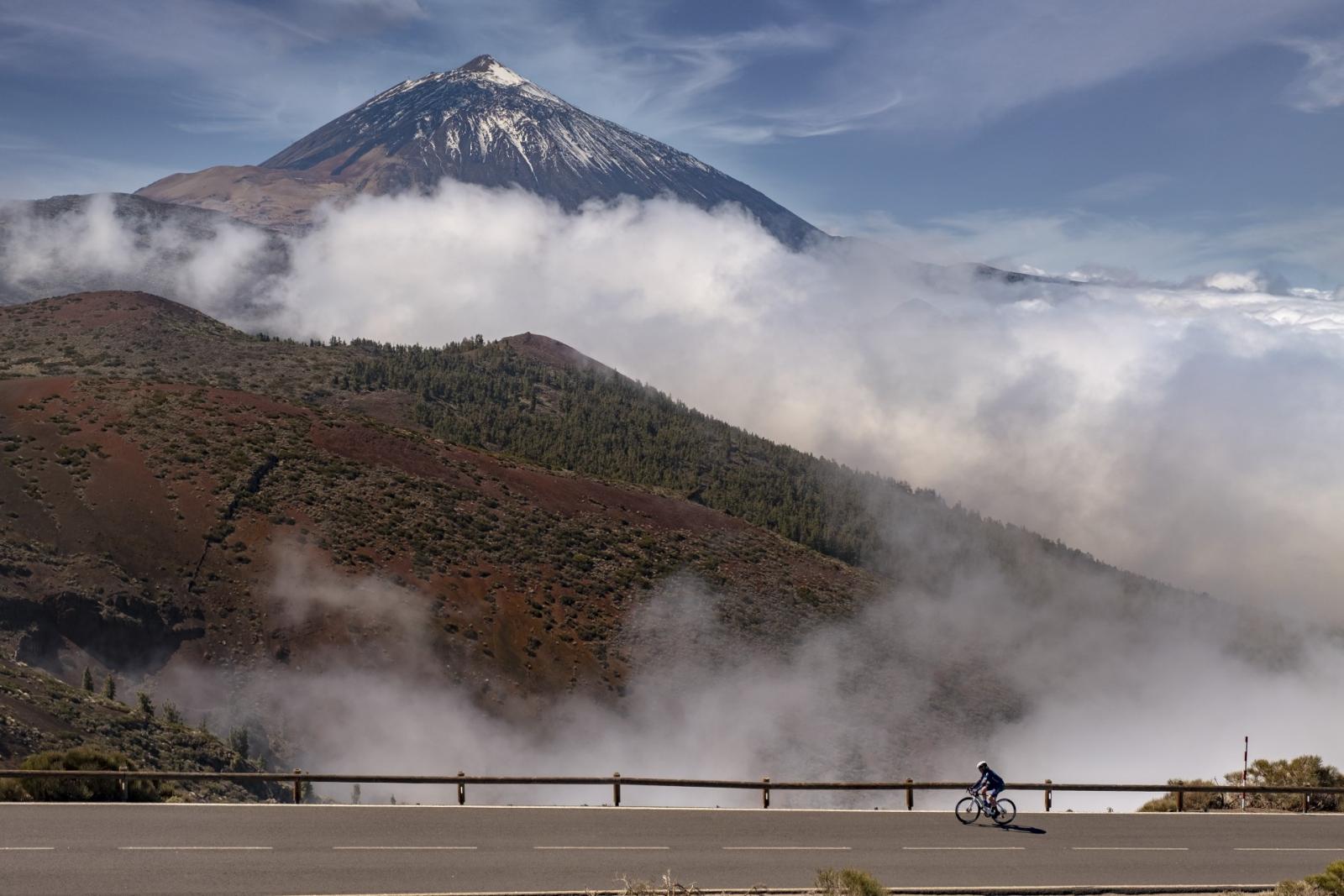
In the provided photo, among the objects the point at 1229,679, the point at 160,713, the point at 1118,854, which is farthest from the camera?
the point at 1229,679

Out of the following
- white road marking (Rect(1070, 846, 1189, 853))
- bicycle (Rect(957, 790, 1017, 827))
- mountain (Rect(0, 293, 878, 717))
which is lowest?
white road marking (Rect(1070, 846, 1189, 853))

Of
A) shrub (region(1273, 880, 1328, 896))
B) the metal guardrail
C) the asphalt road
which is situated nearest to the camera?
the asphalt road

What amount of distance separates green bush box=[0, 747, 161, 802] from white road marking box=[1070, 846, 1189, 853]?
1740 centimetres

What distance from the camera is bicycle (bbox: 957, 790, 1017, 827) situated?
75.2 ft

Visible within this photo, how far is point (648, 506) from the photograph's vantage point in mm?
94188

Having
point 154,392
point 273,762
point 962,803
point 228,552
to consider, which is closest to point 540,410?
point 154,392

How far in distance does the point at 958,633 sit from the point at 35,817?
272 feet

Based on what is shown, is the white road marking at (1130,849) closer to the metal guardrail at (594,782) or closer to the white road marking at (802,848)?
the metal guardrail at (594,782)

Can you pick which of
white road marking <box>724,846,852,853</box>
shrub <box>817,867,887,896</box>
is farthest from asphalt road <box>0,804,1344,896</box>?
shrub <box>817,867,887,896</box>

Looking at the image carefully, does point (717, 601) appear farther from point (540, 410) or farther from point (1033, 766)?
point (540, 410)

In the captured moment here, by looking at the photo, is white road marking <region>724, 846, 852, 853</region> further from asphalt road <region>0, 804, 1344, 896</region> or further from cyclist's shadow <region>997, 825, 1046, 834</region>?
cyclist's shadow <region>997, 825, 1046, 834</region>

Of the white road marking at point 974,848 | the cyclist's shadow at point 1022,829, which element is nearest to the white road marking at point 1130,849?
the white road marking at point 974,848

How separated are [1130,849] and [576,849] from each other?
10.4 meters

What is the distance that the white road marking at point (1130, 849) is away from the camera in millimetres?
20781
